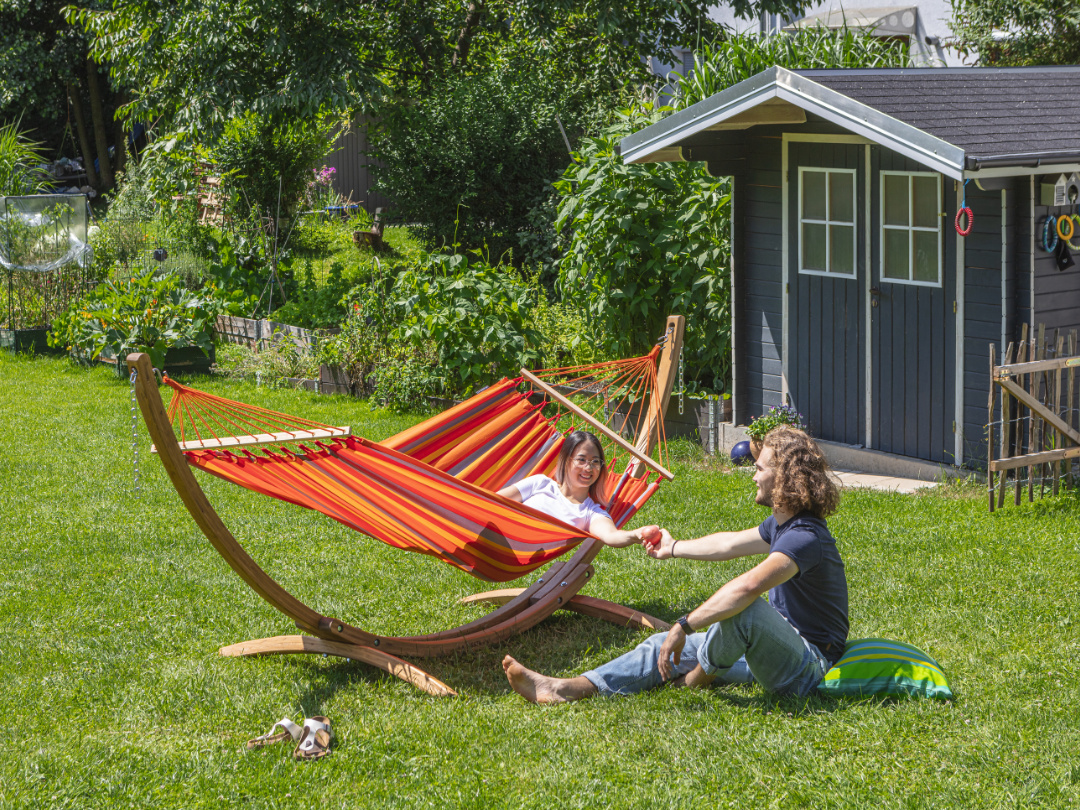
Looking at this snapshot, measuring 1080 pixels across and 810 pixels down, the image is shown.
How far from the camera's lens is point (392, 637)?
4.55 meters

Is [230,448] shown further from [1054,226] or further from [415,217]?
[415,217]

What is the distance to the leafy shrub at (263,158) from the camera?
13719 mm

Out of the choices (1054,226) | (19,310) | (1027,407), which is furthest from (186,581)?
(19,310)

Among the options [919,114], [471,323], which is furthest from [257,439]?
[471,323]

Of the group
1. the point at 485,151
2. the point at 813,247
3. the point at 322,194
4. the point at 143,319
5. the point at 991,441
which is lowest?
the point at 991,441

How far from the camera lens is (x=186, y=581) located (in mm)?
5570

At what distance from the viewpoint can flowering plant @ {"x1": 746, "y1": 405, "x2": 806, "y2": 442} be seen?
7418mm

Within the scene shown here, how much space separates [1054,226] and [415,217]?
9283 mm

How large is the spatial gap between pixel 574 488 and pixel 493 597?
79 centimetres

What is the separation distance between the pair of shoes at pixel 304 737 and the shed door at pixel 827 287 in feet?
15.9

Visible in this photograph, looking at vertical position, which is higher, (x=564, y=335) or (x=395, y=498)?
(x=564, y=335)

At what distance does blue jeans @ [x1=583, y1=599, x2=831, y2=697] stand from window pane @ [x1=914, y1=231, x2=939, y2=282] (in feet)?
12.2

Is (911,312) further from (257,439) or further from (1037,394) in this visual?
(257,439)

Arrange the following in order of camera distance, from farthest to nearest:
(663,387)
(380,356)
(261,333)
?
(261,333) < (380,356) < (663,387)
